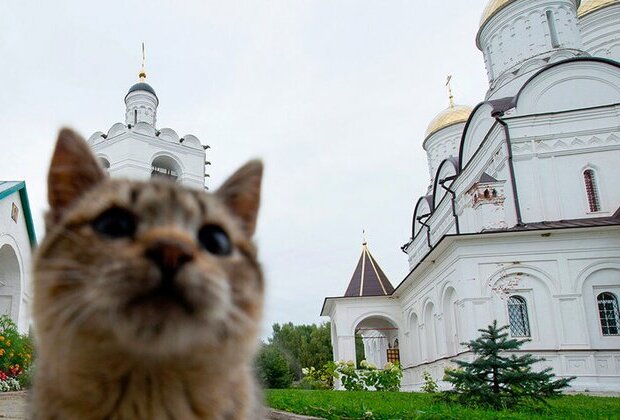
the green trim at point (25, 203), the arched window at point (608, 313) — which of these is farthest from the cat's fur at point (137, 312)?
the arched window at point (608, 313)

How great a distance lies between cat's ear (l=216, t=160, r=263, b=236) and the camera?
1.97 meters

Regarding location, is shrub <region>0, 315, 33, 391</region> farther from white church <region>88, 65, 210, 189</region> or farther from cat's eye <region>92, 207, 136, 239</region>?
white church <region>88, 65, 210, 189</region>

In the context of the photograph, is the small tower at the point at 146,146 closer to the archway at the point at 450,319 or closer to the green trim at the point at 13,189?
the green trim at the point at 13,189

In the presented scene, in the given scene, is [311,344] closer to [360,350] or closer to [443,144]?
[360,350]

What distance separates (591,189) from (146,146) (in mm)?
30288

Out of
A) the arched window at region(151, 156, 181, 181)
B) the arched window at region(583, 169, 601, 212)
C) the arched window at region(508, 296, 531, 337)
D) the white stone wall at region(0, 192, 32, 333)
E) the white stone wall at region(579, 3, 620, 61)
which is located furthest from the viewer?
the arched window at region(151, 156, 181, 181)

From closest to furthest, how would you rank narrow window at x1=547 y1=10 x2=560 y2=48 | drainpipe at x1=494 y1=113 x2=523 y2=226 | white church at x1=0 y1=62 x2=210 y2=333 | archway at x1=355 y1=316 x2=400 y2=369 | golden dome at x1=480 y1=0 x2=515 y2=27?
drainpipe at x1=494 y1=113 x2=523 y2=226 → narrow window at x1=547 y1=10 x2=560 y2=48 → golden dome at x1=480 y1=0 x2=515 y2=27 → archway at x1=355 y1=316 x2=400 y2=369 → white church at x1=0 y1=62 x2=210 y2=333

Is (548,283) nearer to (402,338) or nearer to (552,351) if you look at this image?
(552,351)

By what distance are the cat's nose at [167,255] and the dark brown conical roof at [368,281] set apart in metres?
29.3

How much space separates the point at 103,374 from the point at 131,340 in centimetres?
17

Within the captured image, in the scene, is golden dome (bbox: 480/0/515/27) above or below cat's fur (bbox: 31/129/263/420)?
above

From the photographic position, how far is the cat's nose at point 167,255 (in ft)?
4.64

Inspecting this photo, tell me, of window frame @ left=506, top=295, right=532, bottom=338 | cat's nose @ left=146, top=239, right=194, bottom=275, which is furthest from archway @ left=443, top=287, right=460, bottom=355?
cat's nose @ left=146, top=239, right=194, bottom=275

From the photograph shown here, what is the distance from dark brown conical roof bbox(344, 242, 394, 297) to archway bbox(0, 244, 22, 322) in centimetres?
1817
